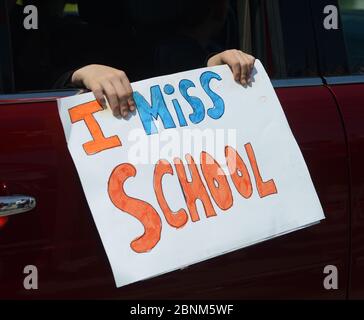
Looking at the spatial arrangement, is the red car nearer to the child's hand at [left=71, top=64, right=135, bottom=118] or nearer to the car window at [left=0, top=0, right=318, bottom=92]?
the car window at [left=0, top=0, right=318, bottom=92]

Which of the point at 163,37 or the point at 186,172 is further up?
the point at 163,37

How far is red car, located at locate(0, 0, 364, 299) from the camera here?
6.70ft

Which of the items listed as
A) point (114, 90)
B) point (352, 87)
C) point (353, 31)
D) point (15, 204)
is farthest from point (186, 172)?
point (353, 31)

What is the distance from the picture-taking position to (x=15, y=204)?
202 cm

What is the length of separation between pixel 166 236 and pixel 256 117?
Answer: 41cm

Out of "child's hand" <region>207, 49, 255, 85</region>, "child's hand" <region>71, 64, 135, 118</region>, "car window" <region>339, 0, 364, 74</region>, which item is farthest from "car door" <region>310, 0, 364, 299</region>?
"child's hand" <region>71, 64, 135, 118</region>

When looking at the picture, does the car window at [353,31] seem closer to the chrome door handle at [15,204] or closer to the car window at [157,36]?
the car window at [157,36]

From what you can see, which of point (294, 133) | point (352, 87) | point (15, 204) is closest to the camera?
point (15, 204)

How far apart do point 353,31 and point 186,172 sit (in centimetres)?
68

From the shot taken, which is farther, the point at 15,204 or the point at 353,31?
the point at 353,31

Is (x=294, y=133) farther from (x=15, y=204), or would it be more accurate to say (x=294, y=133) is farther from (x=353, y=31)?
(x=15, y=204)
